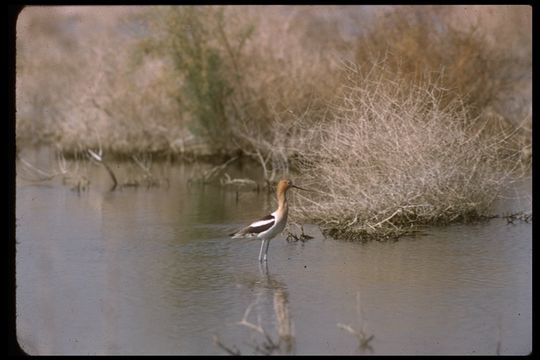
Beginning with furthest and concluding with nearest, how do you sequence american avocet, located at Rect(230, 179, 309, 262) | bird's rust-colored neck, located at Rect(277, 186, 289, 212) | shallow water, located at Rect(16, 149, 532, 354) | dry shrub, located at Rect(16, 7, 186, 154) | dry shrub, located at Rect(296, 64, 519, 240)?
dry shrub, located at Rect(16, 7, 186, 154) < dry shrub, located at Rect(296, 64, 519, 240) < bird's rust-colored neck, located at Rect(277, 186, 289, 212) < american avocet, located at Rect(230, 179, 309, 262) < shallow water, located at Rect(16, 149, 532, 354)

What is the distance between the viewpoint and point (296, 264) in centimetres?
1056

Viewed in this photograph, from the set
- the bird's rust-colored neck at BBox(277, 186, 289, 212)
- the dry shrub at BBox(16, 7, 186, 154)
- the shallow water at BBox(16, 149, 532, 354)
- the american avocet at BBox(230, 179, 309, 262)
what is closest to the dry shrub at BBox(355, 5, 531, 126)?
the shallow water at BBox(16, 149, 532, 354)

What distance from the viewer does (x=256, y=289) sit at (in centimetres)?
930

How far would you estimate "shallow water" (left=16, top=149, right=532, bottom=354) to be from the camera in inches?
300

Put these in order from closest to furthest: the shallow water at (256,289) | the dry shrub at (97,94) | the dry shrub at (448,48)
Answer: the shallow water at (256,289) → the dry shrub at (448,48) → the dry shrub at (97,94)

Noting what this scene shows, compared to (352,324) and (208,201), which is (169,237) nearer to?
(208,201)

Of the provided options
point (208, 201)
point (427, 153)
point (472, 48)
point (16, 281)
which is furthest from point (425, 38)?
point (16, 281)

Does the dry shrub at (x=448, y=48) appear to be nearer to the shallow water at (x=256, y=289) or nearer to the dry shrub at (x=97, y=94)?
the shallow water at (x=256, y=289)

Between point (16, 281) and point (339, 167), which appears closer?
point (16, 281)

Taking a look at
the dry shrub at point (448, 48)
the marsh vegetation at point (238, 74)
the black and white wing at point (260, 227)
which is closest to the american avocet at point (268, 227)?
the black and white wing at point (260, 227)

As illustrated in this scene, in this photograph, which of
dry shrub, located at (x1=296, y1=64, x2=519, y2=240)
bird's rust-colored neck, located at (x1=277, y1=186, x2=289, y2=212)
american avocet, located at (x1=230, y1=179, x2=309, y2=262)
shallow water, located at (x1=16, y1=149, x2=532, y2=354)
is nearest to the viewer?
shallow water, located at (x1=16, y1=149, x2=532, y2=354)

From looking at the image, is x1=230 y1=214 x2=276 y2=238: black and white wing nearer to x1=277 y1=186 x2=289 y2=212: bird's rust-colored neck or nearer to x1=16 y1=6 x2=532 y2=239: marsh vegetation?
x1=277 y1=186 x2=289 y2=212: bird's rust-colored neck

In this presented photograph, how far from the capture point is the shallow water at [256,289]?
7.62 meters

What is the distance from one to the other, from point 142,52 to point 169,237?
1211 cm
